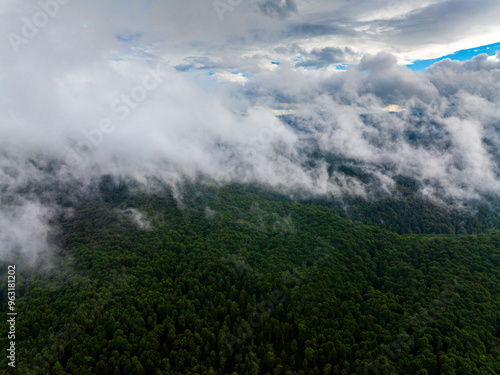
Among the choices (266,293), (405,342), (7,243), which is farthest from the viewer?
(7,243)

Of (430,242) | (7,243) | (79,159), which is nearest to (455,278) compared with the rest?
(430,242)

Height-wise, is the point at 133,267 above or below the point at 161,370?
above

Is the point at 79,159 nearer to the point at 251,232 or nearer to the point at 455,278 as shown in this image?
the point at 251,232

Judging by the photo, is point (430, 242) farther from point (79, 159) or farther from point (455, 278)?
point (79, 159)

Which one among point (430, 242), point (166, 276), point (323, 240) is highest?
point (166, 276)

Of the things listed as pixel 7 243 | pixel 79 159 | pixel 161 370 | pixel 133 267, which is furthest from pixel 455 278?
pixel 79 159

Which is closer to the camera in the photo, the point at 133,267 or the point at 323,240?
the point at 133,267

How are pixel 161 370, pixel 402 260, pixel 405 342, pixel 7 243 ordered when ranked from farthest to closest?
pixel 402 260 → pixel 7 243 → pixel 405 342 → pixel 161 370
